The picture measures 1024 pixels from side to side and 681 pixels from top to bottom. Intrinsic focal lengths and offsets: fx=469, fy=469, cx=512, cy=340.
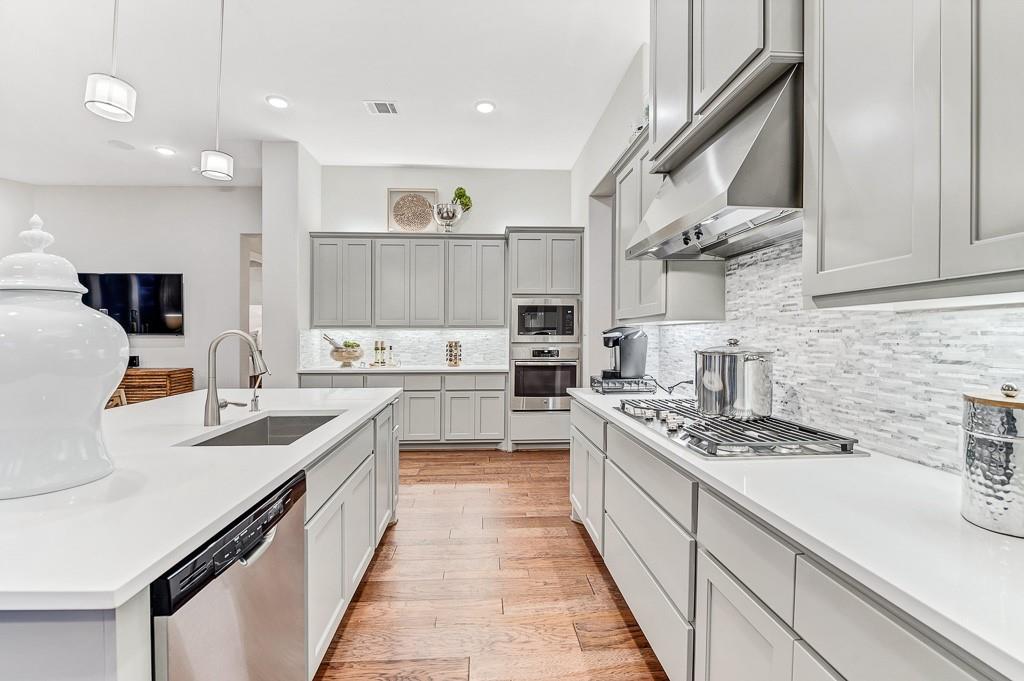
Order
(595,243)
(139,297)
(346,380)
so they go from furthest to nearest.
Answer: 1. (139,297)
2. (346,380)
3. (595,243)

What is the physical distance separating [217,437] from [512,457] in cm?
336

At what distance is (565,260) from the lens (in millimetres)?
5000

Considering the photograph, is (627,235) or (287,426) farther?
(627,235)

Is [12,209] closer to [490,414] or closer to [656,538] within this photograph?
[490,414]

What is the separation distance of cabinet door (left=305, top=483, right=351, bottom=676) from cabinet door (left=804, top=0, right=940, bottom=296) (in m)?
1.66

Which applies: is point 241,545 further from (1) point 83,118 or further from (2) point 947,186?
(1) point 83,118

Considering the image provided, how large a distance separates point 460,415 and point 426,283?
59.7 inches

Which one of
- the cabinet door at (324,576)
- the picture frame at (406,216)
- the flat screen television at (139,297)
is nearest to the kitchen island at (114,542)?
the cabinet door at (324,576)

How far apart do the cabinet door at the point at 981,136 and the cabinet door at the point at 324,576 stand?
1739mm

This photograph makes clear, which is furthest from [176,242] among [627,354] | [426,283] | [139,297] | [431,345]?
[627,354]

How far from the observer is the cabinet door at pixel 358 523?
1.91 m

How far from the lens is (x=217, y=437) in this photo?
69.9 inches

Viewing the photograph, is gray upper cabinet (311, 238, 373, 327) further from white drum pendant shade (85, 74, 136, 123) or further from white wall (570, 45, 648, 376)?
white drum pendant shade (85, 74, 136, 123)

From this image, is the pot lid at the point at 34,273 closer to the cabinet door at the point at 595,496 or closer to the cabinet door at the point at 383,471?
the cabinet door at the point at 383,471
